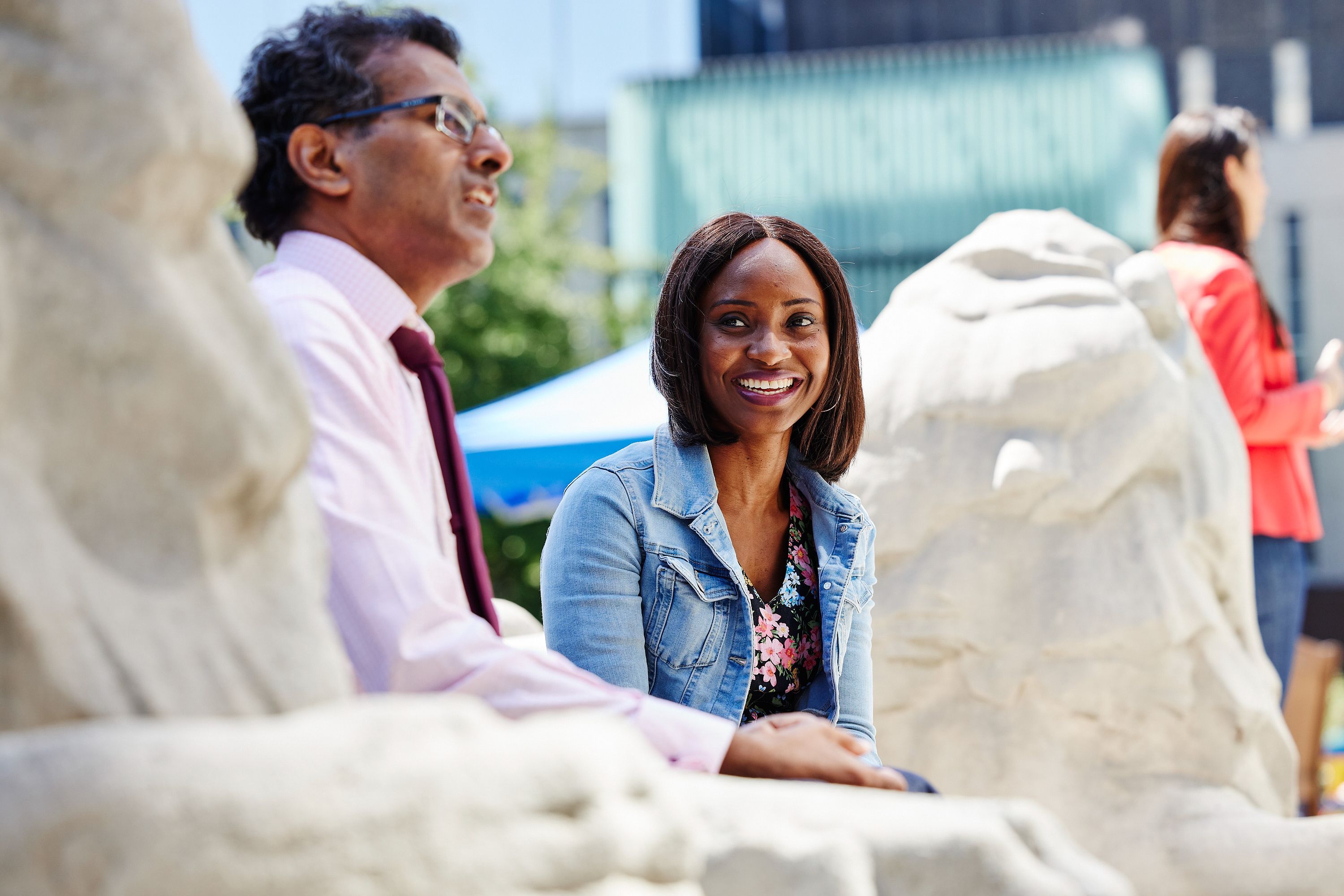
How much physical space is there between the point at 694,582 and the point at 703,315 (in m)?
0.44

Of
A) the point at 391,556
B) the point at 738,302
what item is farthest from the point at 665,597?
the point at 391,556

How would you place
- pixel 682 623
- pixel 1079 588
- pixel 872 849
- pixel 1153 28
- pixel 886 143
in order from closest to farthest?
pixel 872 849 → pixel 682 623 → pixel 1079 588 → pixel 886 143 → pixel 1153 28

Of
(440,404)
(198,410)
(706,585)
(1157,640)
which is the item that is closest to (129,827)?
(198,410)

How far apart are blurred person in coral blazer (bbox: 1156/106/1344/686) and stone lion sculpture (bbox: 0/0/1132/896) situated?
2.45 meters

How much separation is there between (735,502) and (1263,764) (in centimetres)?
158

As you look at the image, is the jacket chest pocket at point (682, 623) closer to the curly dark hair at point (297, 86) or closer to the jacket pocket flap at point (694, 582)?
the jacket pocket flap at point (694, 582)

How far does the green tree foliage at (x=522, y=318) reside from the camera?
999cm

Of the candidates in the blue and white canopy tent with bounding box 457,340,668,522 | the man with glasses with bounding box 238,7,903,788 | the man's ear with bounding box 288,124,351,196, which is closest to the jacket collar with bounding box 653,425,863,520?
the man with glasses with bounding box 238,7,903,788

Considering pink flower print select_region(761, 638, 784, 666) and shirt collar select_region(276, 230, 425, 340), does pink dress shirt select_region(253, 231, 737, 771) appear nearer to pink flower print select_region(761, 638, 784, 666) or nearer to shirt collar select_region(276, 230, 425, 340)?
shirt collar select_region(276, 230, 425, 340)

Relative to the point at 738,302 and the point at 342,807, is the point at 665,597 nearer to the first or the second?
the point at 738,302

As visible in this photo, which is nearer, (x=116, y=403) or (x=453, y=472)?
(x=116, y=403)

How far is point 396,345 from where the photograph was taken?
1.81 metres

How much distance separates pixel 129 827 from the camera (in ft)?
2.99

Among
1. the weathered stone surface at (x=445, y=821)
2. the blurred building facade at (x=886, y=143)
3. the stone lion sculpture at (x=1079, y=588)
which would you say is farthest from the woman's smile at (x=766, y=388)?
the blurred building facade at (x=886, y=143)
